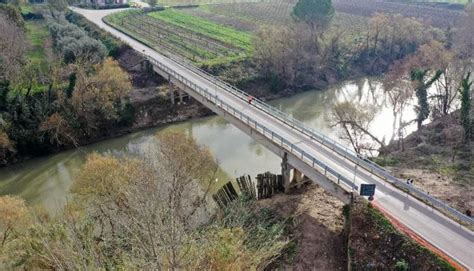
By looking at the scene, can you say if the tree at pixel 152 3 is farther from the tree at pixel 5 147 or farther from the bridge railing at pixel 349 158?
the tree at pixel 5 147

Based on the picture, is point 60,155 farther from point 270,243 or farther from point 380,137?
point 380,137

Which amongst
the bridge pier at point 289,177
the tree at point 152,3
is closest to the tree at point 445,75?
the bridge pier at point 289,177

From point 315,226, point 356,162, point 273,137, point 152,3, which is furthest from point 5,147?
point 152,3

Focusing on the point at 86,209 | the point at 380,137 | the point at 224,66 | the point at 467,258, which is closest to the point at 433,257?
the point at 467,258

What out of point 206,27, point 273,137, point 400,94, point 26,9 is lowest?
point 273,137

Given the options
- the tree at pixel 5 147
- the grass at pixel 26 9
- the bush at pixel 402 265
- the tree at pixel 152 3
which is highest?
the tree at pixel 152 3

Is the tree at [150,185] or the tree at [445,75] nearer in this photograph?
the tree at [150,185]

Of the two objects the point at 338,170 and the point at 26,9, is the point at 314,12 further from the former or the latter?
the point at 26,9

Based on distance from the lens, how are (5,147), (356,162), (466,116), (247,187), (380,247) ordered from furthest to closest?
(5,147) → (466,116) → (247,187) → (356,162) → (380,247)
